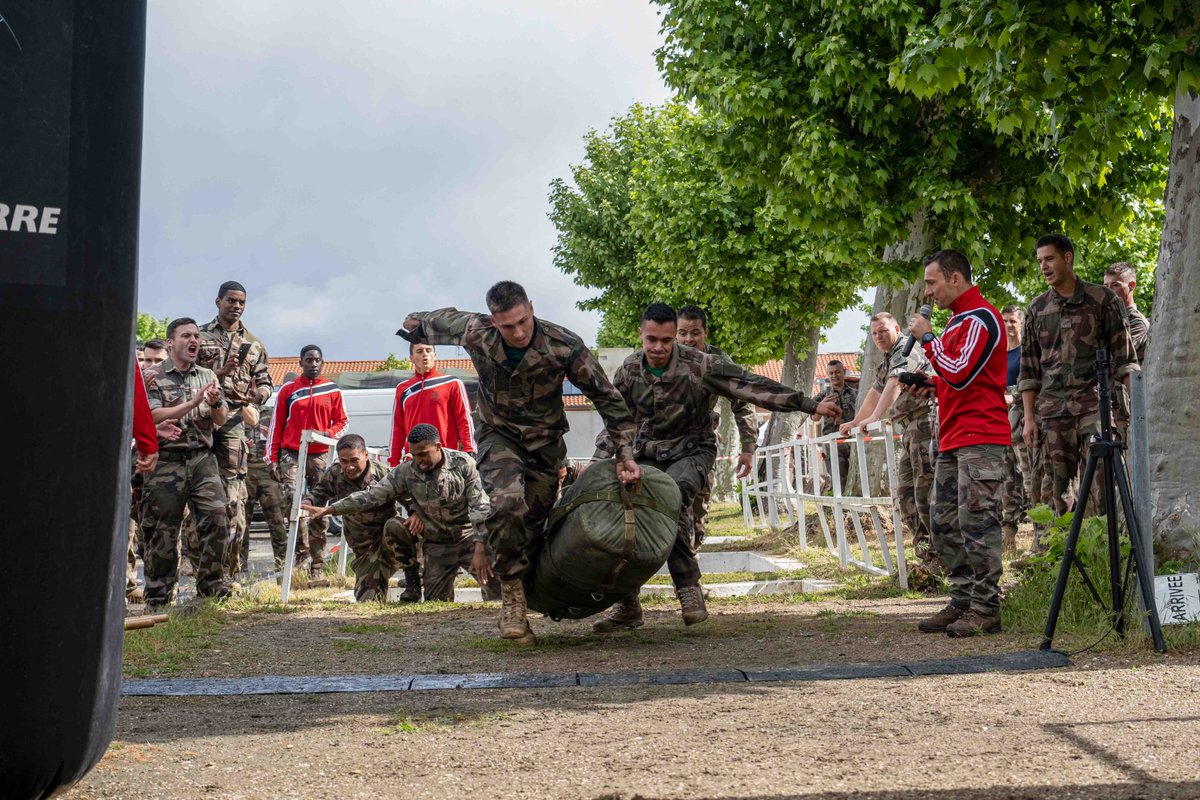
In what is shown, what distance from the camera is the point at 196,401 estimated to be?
877 centimetres

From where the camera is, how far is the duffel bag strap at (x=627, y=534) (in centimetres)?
704

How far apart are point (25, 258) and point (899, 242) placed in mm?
14385

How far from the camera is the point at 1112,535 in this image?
261 inches

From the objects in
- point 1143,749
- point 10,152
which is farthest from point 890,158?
point 10,152

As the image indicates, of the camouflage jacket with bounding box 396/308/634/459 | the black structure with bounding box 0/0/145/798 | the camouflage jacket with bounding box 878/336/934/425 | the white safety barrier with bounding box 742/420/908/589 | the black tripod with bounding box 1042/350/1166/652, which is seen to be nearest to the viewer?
the black structure with bounding box 0/0/145/798

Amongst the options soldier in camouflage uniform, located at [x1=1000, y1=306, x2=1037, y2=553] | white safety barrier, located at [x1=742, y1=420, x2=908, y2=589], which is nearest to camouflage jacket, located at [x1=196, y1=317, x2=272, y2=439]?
white safety barrier, located at [x1=742, y1=420, x2=908, y2=589]

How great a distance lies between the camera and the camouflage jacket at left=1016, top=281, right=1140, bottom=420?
8.38m

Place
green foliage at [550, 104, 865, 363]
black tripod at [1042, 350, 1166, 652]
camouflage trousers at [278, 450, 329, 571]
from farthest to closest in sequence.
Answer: green foliage at [550, 104, 865, 363] → camouflage trousers at [278, 450, 329, 571] → black tripod at [1042, 350, 1166, 652]

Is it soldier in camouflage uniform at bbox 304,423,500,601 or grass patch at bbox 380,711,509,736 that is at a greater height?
soldier in camouflage uniform at bbox 304,423,500,601

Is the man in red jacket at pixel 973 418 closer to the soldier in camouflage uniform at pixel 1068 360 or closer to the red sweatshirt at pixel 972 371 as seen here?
the red sweatshirt at pixel 972 371

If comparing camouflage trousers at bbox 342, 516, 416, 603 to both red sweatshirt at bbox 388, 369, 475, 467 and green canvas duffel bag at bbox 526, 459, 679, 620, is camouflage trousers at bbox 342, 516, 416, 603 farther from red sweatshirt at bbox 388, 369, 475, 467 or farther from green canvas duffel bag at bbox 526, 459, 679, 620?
green canvas duffel bag at bbox 526, 459, 679, 620

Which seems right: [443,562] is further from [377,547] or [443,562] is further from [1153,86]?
[1153,86]

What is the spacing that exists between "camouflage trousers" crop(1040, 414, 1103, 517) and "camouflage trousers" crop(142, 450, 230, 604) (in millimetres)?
5870

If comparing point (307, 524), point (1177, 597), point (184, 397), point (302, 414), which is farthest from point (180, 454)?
point (1177, 597)
